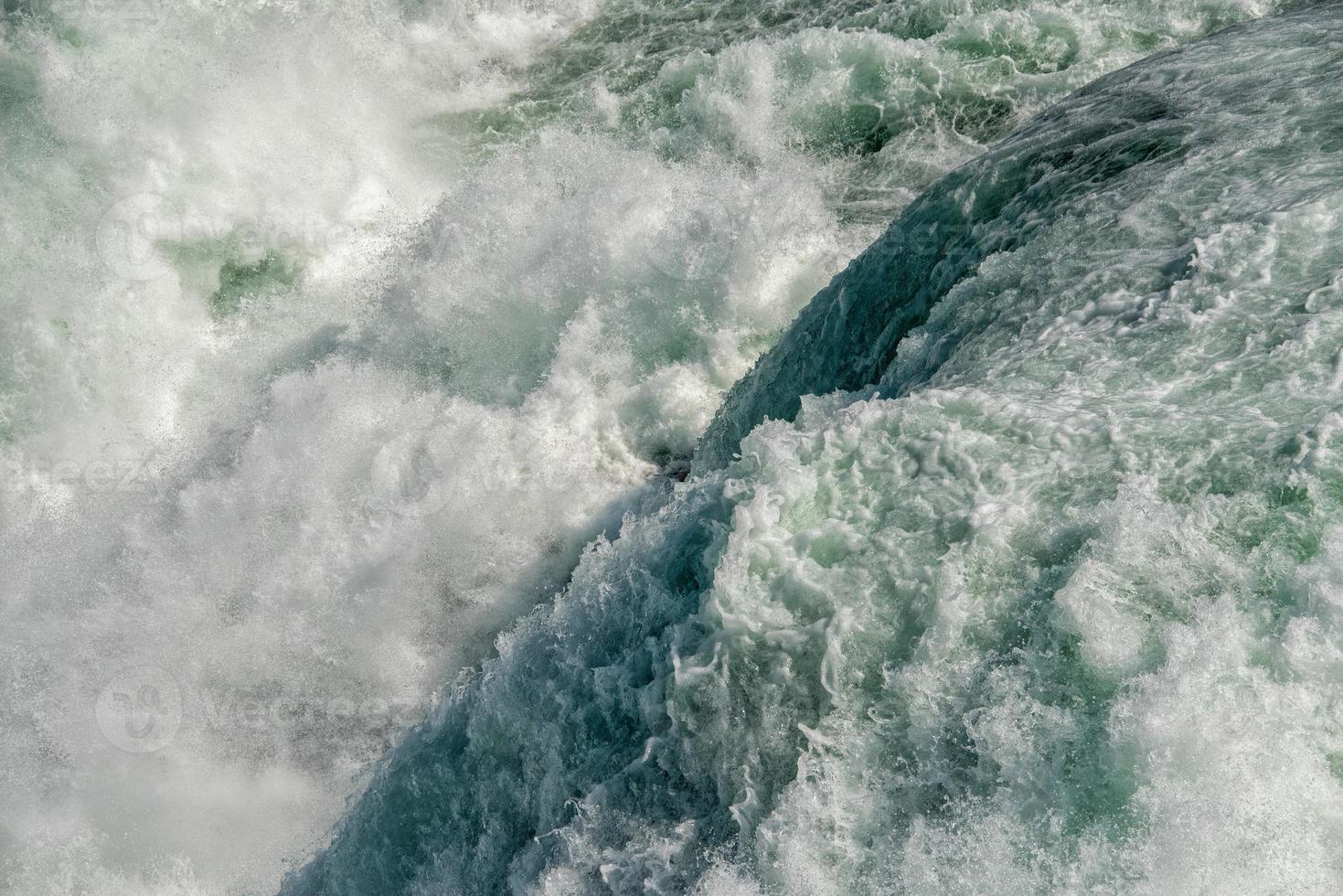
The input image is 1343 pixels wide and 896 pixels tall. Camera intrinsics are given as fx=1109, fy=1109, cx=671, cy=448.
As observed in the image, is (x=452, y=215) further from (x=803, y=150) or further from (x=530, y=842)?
(x=530, y=842)

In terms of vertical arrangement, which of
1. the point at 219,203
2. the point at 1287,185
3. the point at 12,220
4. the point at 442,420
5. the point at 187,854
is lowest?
the point at 187,854

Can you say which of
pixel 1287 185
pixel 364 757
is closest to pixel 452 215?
pixel 364 757

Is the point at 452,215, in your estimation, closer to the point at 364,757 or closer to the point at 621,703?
the point at 364,757

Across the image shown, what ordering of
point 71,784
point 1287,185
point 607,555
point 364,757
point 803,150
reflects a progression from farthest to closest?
point 803,150 → point 71,784 → point 364,757 → point 1287,185 → point 607,555

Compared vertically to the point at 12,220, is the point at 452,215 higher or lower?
lower

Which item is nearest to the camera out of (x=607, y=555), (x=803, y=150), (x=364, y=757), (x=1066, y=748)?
(x=1066, y=748)

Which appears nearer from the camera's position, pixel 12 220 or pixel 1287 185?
pixel 1287 185
